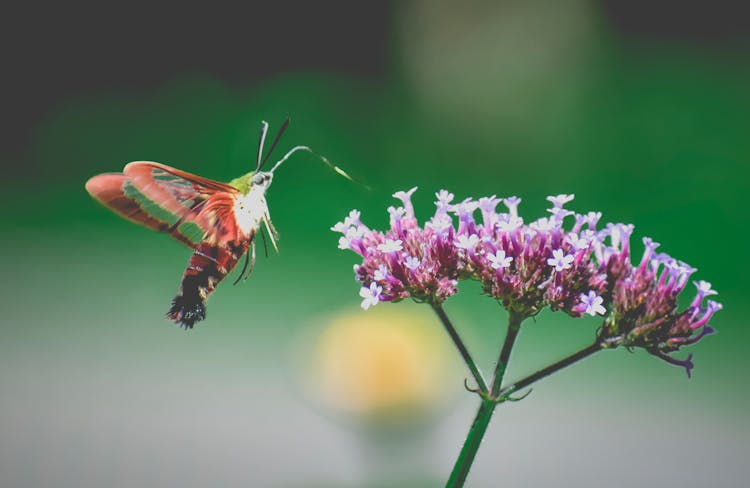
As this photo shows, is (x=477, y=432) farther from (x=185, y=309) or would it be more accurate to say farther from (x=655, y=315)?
(x=185, y=309)

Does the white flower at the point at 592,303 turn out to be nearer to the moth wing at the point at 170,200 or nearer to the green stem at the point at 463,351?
the green stem at the point at 463,351

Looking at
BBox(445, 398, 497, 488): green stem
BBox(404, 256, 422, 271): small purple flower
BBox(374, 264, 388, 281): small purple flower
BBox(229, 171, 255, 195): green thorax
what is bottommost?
BBox(445, 398, 497, 488): green stem

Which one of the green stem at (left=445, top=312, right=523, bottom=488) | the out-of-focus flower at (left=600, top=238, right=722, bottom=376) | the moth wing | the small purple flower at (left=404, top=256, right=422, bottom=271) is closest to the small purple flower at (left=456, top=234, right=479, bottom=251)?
the small purple flower at (left=404, top=256, right=422, bottom=271)

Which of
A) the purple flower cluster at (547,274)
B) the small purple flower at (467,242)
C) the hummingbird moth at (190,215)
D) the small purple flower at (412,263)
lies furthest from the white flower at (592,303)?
the hummingbird moth at (190,215)

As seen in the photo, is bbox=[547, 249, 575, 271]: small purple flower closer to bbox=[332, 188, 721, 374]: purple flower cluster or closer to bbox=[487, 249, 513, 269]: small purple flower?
bbox=[332, 188, 721, 374]: purple flower cluster

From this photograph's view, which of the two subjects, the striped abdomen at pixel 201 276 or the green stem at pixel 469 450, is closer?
the green stem at pixel 469 450

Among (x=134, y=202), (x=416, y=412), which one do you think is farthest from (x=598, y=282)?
(x=416, y=412)

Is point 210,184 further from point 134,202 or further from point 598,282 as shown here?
point 598,282

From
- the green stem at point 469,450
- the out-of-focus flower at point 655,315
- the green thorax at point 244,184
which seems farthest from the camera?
the green thorax at point 244,184
